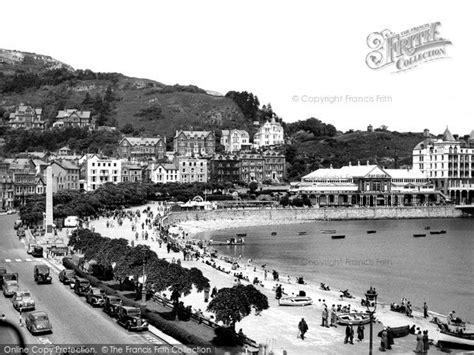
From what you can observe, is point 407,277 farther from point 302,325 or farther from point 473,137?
point 473,137

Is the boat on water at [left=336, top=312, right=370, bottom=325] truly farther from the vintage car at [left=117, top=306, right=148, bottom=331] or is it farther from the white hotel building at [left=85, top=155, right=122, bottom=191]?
the white hotel building at [left=85, top=155, right=122, bottom=191]

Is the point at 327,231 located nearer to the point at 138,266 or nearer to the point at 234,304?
the point at 138,266

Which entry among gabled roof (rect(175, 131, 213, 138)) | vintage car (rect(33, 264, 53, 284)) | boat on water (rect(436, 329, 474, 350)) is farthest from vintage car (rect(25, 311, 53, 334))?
gabled roof (rect(175, 131, 213, 138))

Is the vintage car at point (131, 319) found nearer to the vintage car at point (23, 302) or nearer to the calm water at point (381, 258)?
the vintage car at point (23, 302)

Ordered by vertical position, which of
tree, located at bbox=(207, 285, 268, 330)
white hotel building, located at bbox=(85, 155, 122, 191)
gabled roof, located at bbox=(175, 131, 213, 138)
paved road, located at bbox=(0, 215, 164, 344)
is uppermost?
gabled roof, located at bbox=(175, 131, 213, 138)

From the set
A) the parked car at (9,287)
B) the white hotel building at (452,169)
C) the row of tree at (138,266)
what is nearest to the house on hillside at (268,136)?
the white hotel building at (452,169)

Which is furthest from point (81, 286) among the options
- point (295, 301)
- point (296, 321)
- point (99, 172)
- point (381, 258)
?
point (99, 172)

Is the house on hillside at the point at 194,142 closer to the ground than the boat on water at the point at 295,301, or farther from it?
farther from it
